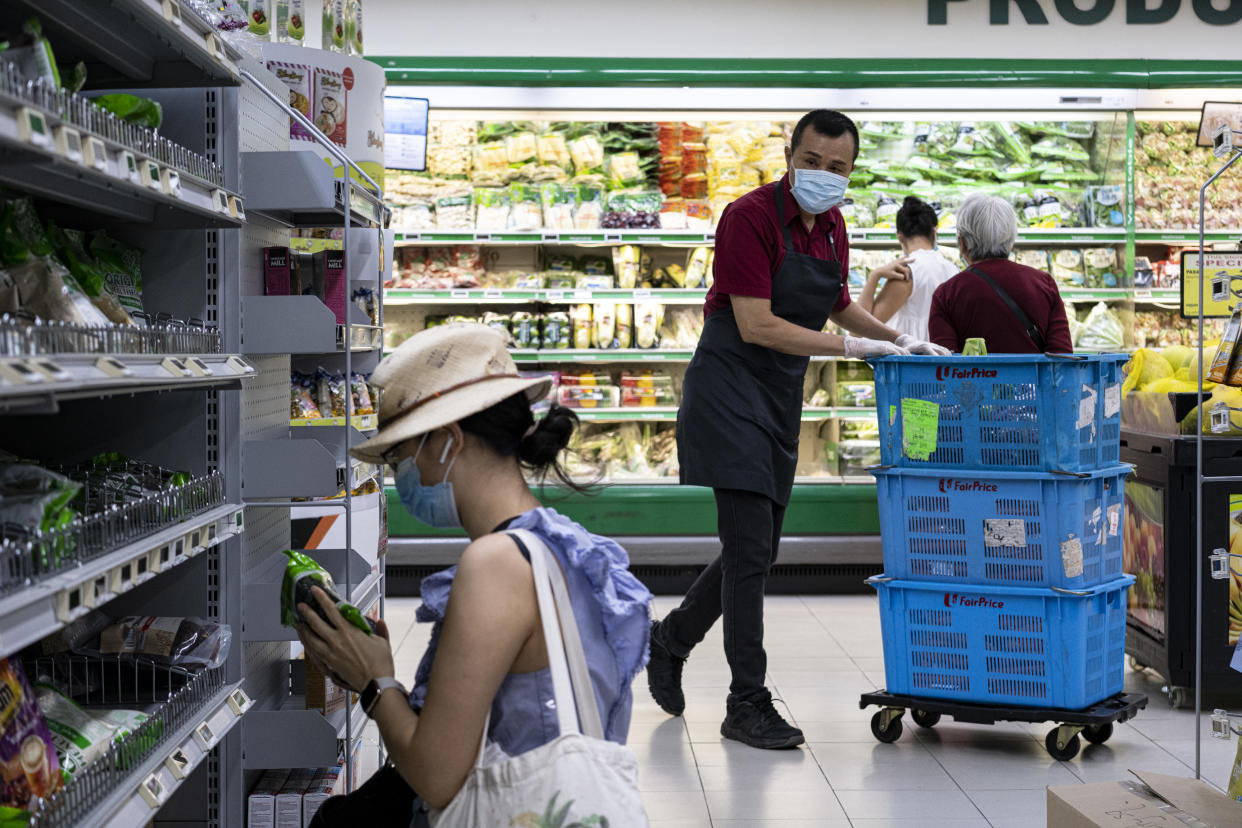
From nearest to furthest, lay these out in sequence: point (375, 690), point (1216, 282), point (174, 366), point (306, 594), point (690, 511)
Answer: point (375, 690), point (306, 594), point (174, 366), point (1216, 282), point (690, 511)

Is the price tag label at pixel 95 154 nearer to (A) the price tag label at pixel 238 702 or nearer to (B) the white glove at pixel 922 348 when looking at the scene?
(A) the price tag label at pixel 238 702

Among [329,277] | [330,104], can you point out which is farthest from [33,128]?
[330,104]

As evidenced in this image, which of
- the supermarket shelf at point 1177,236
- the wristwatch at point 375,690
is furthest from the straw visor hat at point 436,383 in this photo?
the supermarket shelf at point 1177,236

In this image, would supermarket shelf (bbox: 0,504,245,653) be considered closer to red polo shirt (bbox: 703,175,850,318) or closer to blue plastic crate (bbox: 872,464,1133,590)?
red polo shirt (bbox: 703,175,850,318)

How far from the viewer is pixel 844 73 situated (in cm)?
598

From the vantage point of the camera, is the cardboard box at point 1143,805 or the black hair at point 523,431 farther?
the cardboard box at point 1143,805

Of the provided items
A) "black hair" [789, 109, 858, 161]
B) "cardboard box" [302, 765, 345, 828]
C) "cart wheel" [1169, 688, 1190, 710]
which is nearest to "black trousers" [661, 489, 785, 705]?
"black hair" [789, 109, 858, 161]

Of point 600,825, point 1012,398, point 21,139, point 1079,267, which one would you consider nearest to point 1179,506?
point 1012,398

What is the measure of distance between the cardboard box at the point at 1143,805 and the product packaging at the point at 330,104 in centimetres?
243

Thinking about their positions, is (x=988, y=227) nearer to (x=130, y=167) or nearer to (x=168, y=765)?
(x=130, y=167)

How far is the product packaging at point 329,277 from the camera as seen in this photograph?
9.77 feet

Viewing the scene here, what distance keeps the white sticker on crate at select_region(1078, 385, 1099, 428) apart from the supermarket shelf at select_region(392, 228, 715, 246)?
2652mm

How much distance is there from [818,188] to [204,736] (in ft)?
7.42

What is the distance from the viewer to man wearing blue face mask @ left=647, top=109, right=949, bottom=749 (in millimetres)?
3566
